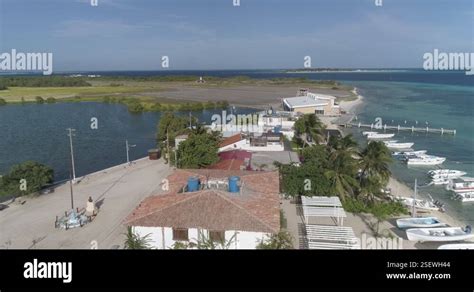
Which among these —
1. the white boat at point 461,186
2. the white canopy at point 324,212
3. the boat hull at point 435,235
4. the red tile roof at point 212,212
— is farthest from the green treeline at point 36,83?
the boat hull at point 435,235

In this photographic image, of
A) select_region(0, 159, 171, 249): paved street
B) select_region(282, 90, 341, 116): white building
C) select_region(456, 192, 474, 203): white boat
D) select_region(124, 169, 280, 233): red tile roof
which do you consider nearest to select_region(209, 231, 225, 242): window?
select_region(124, 169, 280, 233): red tile roof

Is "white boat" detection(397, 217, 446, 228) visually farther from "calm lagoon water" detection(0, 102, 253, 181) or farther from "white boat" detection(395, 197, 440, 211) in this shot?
"calm lagoon water" detection(0, 102, 253, 181)

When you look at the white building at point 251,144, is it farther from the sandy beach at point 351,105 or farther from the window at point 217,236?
the sandy beach at point 351,105

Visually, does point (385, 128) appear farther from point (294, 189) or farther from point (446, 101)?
point (446, 101)

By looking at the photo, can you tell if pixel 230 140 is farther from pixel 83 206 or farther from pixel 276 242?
pixel 276 242

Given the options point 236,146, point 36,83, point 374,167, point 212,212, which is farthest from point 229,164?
point 36,83
